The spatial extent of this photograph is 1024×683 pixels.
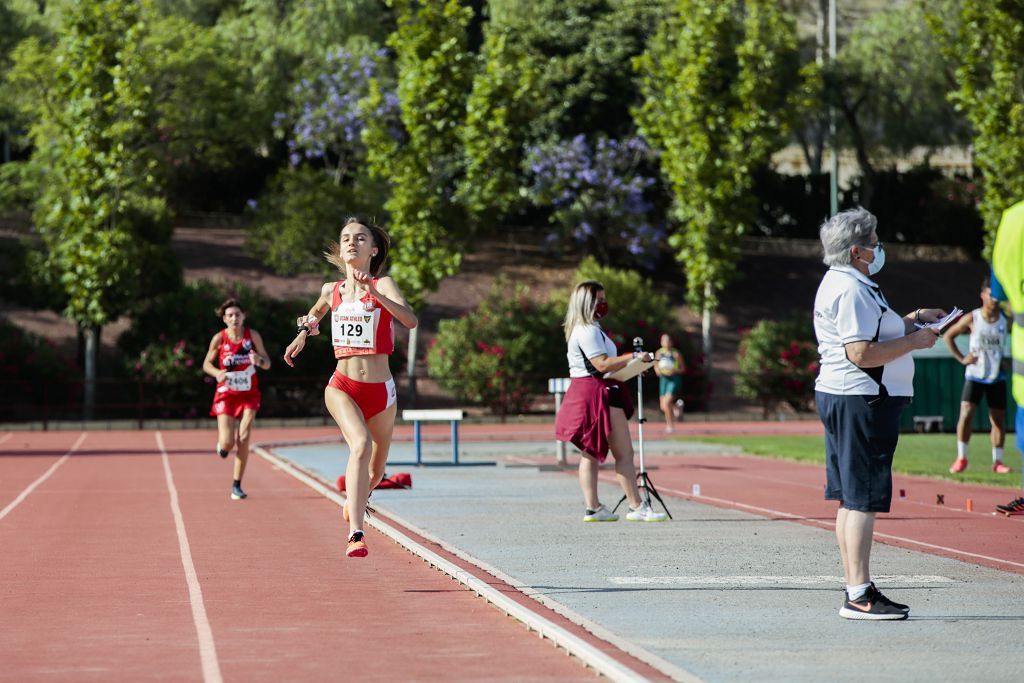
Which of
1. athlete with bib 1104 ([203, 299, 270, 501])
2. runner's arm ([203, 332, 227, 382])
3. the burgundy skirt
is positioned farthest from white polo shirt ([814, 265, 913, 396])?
runner's arm ([203, 332, 227, 382])

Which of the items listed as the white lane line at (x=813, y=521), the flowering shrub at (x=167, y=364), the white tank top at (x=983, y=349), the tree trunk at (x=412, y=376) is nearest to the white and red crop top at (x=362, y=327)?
the white lane line at (x=813, y=521)

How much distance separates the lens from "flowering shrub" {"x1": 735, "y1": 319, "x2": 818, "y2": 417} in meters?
42.8

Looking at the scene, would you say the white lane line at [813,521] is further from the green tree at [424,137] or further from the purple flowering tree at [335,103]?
the purple flowering tree at [335,103]

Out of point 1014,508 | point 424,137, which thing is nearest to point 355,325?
point 1014,508

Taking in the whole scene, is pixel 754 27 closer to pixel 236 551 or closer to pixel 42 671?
pixel 236 551

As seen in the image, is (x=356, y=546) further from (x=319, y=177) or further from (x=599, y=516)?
(x=319, y=177)

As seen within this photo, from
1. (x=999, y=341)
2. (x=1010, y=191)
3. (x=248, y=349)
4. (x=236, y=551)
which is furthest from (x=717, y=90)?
(x=236, y=551)

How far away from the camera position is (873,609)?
801 cm

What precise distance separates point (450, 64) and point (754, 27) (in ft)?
32.8

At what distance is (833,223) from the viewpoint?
8.32 meters

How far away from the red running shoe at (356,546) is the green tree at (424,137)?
32459 millimetres

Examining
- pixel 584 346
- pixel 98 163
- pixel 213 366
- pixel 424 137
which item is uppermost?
pixel 424 137

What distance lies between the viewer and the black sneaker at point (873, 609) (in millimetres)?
7988

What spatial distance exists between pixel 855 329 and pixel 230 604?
12.2 feet
